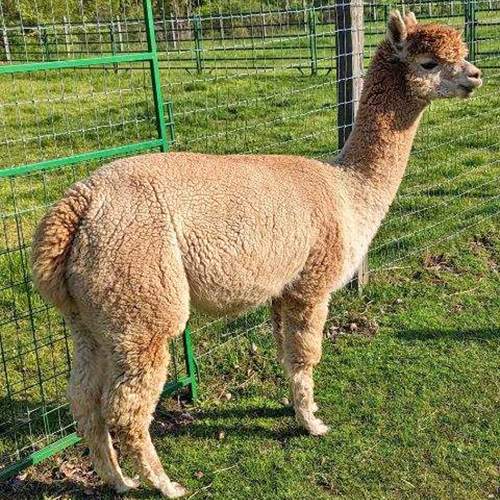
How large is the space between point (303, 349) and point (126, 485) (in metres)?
1.17

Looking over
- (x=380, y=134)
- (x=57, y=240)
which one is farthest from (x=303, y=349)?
(x=57, y=240)

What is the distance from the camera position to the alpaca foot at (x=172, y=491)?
Result: 11.4 feet

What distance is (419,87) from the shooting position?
12.5 ft

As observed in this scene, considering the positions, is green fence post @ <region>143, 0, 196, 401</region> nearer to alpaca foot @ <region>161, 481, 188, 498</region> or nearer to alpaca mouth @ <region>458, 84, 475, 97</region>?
alpaca foot @ <region>161, 481, 188, 498</region>

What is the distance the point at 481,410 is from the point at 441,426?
0.96 ft

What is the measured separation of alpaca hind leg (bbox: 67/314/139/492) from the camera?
3.17 m

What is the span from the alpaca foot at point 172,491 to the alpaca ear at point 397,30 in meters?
2.61

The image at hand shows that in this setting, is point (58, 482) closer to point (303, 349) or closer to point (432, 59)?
point (303, 349)

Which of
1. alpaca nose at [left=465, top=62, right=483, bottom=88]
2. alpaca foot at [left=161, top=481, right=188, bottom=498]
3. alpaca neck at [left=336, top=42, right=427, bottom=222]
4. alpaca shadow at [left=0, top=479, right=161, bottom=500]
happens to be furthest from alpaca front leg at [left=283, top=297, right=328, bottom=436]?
alpaca nose at [left=465, top=62, right=483, bottom=88]

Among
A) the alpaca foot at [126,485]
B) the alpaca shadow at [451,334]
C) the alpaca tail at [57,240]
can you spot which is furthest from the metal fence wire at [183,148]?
the alpaca shadow at [451,334]

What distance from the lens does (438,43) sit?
3.73m

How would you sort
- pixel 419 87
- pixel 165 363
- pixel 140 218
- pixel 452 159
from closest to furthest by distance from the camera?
pixel 140 218 → pixel 165 363 → pixel 419 87 → pixel 452 159

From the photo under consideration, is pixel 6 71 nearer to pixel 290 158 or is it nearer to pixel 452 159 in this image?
pixel 290 158

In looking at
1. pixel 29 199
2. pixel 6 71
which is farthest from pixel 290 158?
pixel 29 199
